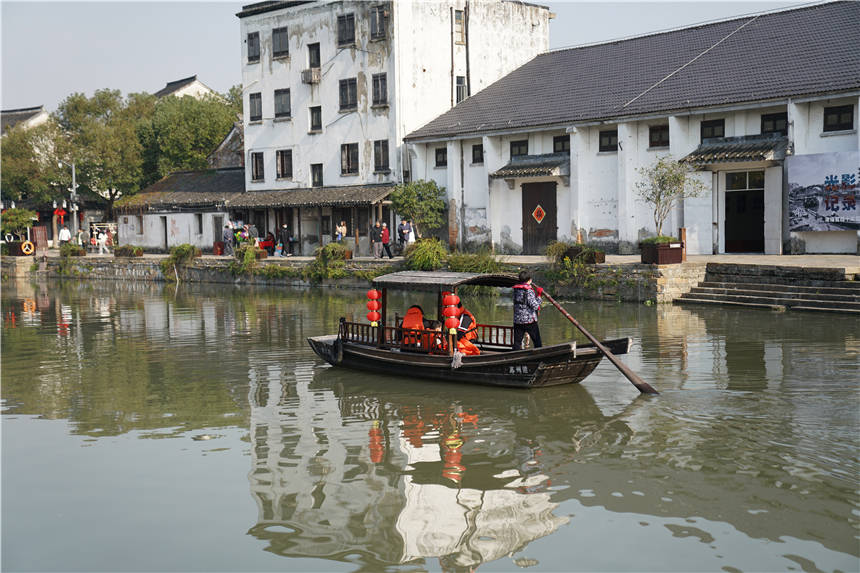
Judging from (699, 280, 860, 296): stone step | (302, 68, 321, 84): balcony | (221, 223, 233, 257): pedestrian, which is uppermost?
(302, 68, 321, 84): balcony

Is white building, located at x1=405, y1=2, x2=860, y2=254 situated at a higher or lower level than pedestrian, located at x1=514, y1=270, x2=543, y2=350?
higher

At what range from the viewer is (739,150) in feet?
93.0

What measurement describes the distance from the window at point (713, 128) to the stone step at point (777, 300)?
23.8 ft

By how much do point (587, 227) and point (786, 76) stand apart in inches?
347

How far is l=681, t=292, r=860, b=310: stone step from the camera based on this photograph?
21250 millimetres

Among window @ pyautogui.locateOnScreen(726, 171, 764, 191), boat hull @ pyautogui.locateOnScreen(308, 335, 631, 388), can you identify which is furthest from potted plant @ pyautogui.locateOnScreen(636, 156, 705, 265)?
boat hull @ pyautogui.locateOnScreen(308, 335, 631, 388)

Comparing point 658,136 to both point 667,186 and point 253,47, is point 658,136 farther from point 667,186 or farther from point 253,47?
point 253,47

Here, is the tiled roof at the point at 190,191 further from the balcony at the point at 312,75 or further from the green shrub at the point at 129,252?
the balcony at the point at 312,75

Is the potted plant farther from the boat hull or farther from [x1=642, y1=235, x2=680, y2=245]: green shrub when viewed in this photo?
the boat hull

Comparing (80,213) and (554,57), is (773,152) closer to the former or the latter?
(554,57)

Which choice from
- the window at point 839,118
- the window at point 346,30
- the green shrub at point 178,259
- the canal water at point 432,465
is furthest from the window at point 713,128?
the green shrub at point 178,259

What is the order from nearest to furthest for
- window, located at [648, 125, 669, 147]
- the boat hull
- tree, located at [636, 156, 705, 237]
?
the boat hull
tree, located at [636, 156, 705, 237]
window, located at [648, 125, 669, 147]

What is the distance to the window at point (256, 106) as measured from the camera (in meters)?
45.1

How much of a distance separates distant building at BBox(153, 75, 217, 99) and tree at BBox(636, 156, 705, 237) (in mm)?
45070
